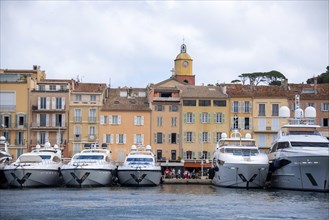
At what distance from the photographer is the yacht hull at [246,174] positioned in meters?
80.8

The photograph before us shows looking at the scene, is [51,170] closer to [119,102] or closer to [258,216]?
[119,102]

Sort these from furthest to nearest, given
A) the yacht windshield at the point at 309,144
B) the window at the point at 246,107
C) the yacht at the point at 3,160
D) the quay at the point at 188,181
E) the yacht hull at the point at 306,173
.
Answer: the window at the point at 246,107 < the quay at the point at 188,181 < the yacht at the point at 3,160 < the yacht windshield at the point at 309,144 < the yacht hull at the point at 306,173

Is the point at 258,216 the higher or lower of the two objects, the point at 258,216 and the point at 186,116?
the lower

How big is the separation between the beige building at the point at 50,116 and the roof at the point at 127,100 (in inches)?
206

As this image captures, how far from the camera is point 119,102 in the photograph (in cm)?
11094

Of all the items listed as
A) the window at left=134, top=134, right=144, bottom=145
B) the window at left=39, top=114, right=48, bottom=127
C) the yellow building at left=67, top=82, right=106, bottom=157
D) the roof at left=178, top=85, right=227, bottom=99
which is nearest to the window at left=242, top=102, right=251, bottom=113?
the roof at left=178, top=85, right=227, bottom=99

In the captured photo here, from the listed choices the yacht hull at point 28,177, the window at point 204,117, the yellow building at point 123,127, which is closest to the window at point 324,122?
the window at point 204,117

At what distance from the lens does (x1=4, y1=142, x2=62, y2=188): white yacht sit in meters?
81.6

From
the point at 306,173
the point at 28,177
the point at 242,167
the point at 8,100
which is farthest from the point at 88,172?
the point at 8,100

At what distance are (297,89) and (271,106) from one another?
6.96 meters

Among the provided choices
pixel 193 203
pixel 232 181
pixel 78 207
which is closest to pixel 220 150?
pixel 232 181

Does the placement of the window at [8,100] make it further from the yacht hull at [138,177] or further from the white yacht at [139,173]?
the yacht hull at [138,177]

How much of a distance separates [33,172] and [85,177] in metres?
5.29

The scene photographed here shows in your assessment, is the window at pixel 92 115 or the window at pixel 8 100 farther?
the window at pixel 8 100
